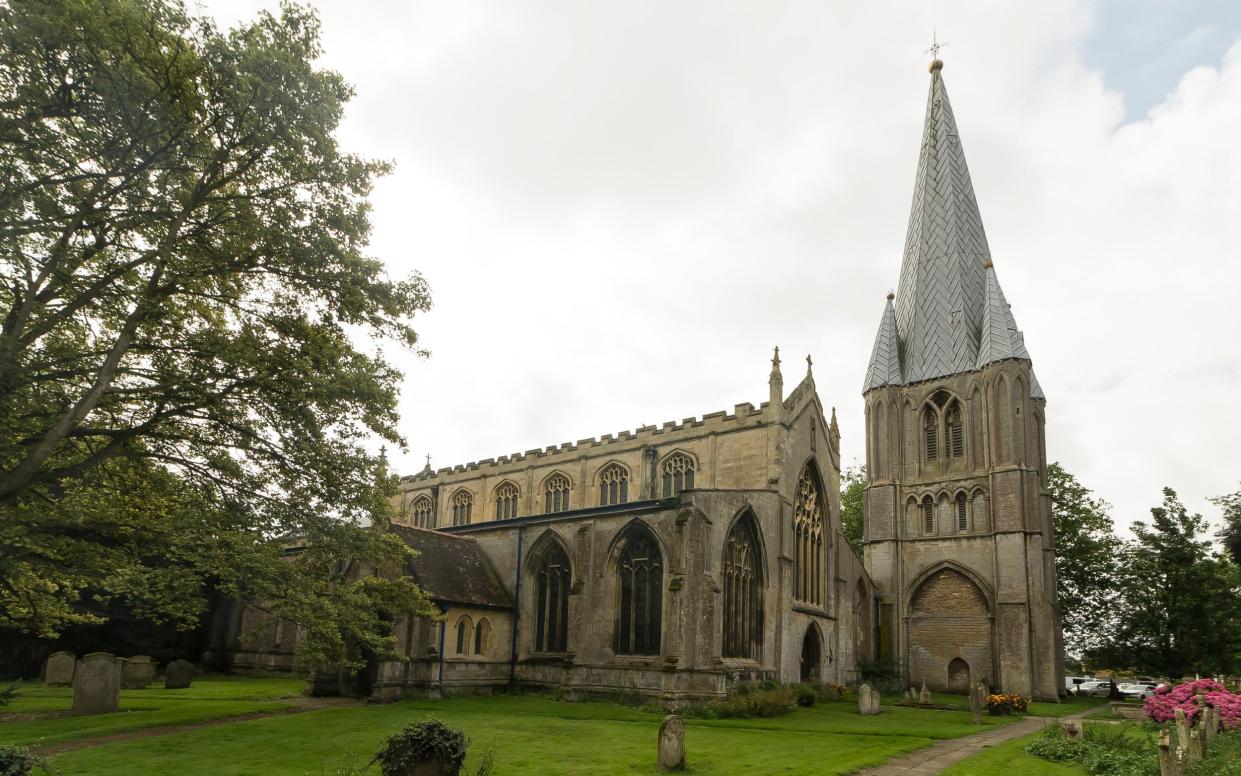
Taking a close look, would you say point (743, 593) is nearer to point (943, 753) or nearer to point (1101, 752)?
point (943, 753)

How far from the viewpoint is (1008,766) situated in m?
15.2

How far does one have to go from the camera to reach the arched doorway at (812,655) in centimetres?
3140

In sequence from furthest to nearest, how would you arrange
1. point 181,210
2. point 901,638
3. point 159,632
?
A: point 901,638, point 159,632, point 181,210

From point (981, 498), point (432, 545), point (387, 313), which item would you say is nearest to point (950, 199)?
point (981, 498)

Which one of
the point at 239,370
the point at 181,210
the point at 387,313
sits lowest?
the point at 239,370

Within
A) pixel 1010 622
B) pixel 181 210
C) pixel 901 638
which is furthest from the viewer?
pixel 901 638

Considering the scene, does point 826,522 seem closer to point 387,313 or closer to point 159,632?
point 387,313

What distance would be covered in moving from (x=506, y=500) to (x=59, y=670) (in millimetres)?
19227

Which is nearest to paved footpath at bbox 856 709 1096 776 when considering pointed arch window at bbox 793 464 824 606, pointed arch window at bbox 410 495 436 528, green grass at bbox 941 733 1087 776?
green grass at bbox 941 733 1087 776

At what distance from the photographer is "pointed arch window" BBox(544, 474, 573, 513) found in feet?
124

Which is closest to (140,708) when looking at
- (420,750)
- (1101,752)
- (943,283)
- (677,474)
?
(420,750)

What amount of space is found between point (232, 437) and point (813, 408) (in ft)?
80.7

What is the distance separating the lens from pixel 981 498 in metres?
42.5

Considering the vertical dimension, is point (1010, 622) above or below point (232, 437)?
below
